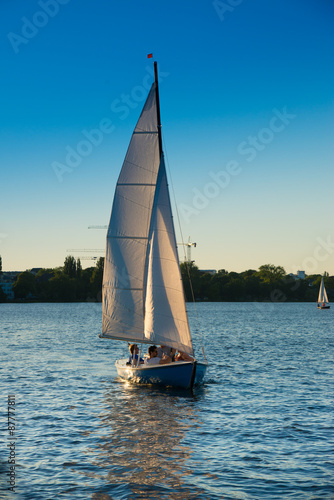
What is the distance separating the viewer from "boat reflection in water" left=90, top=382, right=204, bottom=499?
672 inches

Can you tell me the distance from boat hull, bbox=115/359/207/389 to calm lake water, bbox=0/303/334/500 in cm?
62

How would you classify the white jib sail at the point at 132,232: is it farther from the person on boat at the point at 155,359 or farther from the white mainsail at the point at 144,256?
the person on boat at the point at 155,359

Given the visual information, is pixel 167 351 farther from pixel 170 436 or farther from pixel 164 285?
pixel 170 436

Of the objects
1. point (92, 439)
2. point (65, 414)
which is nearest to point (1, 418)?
point (65, 414)

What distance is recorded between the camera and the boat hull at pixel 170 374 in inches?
1204

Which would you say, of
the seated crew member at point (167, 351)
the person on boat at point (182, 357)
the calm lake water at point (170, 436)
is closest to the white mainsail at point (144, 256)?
the person on boat at point (182, 357)

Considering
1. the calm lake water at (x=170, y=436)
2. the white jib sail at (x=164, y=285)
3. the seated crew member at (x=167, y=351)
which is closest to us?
the calm lake water at (x=170, y=436)

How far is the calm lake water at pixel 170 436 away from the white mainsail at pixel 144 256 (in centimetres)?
369

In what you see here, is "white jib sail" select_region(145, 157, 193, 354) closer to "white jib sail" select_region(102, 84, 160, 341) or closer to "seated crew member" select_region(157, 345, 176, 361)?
"seated crew member" select_region(157, 345, 176, 361)

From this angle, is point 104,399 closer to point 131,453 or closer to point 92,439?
point 92,439

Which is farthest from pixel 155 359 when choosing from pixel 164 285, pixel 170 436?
pixel 170 436

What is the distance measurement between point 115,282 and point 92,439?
13.5 metres

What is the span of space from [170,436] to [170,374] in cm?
837

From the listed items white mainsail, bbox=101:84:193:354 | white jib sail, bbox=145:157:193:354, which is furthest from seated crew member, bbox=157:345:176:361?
white jib sail, bbox=145:157:193:354
